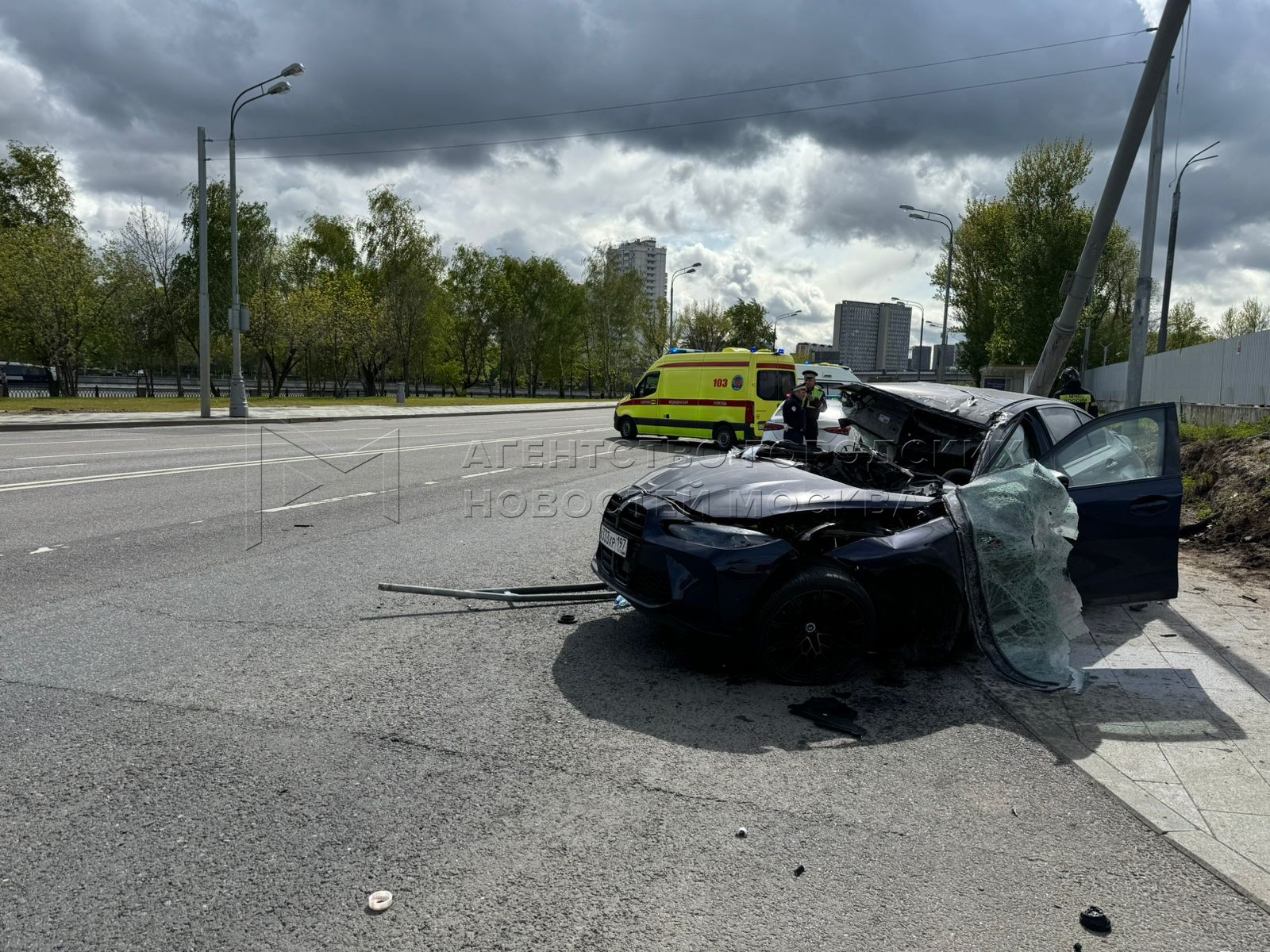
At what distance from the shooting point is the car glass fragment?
4.60 metres

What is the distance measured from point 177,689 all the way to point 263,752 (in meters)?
0.93

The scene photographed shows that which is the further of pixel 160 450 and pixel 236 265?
pixel 236 265

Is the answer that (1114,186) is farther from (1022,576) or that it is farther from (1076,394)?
(1022,576)

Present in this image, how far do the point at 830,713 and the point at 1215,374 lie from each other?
71.0 ft

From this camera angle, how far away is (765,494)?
4645mm

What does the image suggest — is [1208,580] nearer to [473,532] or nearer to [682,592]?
[682,592]

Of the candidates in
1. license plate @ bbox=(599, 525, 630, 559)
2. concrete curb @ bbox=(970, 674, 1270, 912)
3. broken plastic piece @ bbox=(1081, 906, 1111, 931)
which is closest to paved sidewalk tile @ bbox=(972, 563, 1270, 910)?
concrete curb @ bbox=(970, 674, 1270, 912)

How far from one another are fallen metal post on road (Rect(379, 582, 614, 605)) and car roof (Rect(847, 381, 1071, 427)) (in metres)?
2.84

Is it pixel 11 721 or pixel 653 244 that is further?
pixel 653 244

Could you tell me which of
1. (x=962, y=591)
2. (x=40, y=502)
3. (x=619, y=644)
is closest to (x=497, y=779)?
(x=619, y=644)

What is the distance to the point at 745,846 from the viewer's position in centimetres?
284

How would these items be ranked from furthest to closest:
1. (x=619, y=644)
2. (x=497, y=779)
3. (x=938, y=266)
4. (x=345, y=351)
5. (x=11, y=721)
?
(x=345, y=351) → (x=938, y=266) → (x=619, y=644) → (x=11, y=721) → (x=497, y=779)

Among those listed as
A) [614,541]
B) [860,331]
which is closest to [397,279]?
[614,541]

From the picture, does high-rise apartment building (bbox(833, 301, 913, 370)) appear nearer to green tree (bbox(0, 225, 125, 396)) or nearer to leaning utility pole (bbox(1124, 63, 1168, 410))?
green tree (bbox(0, 225, 125, 396))
